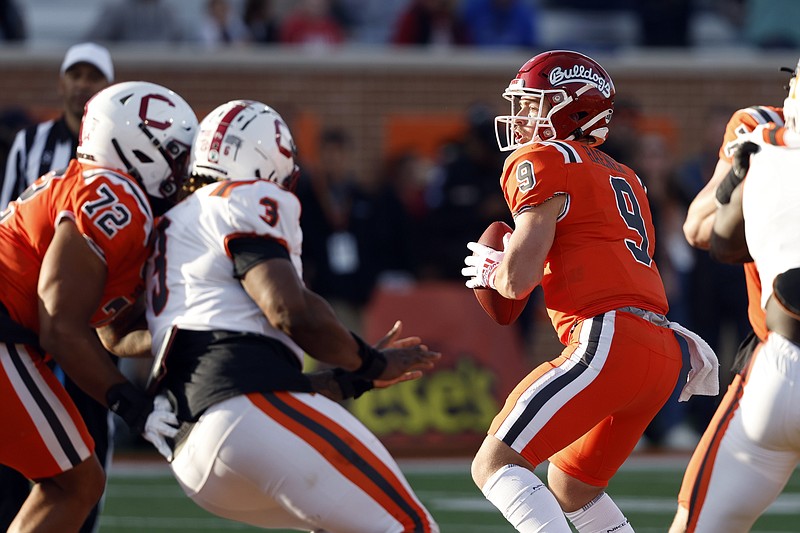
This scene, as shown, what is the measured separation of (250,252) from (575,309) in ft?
3.52

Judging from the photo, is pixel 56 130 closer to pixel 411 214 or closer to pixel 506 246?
pixel 506 246

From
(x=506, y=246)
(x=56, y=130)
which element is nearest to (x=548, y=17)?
(x=56, y=130)

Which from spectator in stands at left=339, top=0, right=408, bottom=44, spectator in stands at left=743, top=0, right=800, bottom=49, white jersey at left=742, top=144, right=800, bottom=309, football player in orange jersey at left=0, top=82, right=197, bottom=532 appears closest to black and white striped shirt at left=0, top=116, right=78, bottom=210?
football player in orange jersey at left=0, top=82, right=197, bottom=532

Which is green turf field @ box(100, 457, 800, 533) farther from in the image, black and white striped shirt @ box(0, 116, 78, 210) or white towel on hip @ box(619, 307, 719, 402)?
white towel on hip @ box(619, 307, 719, 402)

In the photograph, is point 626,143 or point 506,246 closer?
point 506,246

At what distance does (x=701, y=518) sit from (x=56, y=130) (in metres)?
3.64

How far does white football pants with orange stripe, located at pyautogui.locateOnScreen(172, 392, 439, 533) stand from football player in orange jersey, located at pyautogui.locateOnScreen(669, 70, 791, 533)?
777 mm

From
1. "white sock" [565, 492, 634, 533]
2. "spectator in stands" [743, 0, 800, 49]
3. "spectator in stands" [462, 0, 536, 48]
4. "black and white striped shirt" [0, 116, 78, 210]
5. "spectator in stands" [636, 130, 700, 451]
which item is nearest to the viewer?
"white sock" [565, 492, 634, 533]

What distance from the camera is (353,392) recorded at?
4.70 m

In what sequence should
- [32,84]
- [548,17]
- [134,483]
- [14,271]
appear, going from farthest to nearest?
[548,17] < [32,84] < [134,483] < [14,271]

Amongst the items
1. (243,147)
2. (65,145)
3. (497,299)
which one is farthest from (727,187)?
(65,145)

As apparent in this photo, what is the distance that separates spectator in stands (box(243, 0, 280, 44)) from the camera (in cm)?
1284

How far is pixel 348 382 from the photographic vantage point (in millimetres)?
4676

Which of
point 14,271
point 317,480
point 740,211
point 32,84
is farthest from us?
point 32,84
